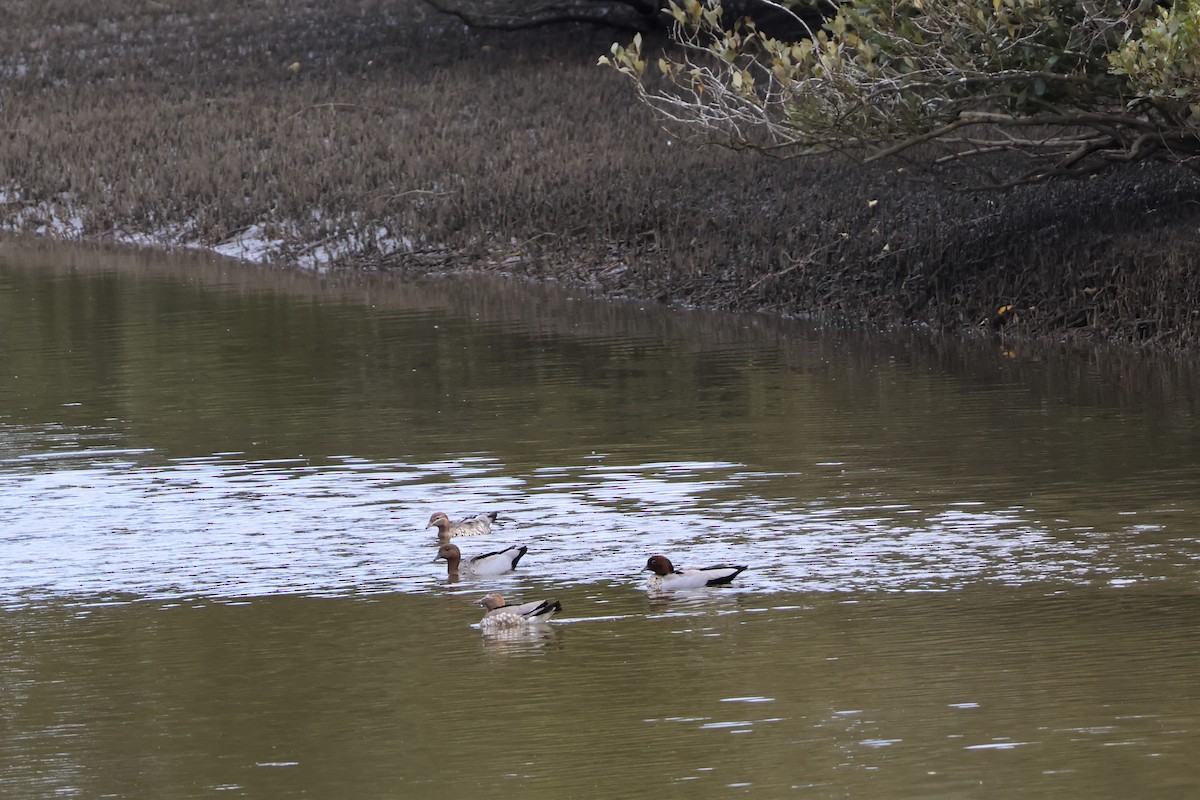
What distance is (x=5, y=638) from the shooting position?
437 inches

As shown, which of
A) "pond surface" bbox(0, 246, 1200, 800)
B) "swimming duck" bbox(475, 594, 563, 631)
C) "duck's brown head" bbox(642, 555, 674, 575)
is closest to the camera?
"pond surface" bbox(0, 246, 1200, 800)

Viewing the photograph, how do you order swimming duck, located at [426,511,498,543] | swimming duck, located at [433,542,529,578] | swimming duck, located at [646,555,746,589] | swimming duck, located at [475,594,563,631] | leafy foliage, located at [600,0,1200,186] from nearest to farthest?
swimming duck, located at [475,594,563,631] < swimming duck, located at [646,555,746,589] < swimming duck, located at [433,542,529,578] < swimming duck, located at [426,511,498,543] < leafy foliage, located at [600,0,1200,186]

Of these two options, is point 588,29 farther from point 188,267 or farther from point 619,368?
point 619,368

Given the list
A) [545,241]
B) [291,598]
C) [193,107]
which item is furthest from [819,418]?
[193,107]

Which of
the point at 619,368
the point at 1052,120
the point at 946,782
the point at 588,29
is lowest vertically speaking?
the point at 946,782

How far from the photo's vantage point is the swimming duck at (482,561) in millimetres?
12031

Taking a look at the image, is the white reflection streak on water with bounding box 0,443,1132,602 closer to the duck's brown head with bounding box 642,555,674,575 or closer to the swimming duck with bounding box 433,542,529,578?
the swimming duck with bounding box 433,542,529,578

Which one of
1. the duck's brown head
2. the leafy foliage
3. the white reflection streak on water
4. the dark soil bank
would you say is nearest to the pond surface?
the white reflection streak on water

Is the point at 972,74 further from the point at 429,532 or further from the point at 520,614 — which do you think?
the point at 520,614

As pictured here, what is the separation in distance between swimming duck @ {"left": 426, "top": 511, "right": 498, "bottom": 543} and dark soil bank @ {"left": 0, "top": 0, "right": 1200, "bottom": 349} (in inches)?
385

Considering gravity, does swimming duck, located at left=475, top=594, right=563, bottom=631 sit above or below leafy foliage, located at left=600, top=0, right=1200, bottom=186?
below

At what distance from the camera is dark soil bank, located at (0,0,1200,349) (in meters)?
22.1

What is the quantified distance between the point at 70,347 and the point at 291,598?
11.9 metres

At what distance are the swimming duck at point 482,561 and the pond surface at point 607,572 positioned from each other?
107 mm
